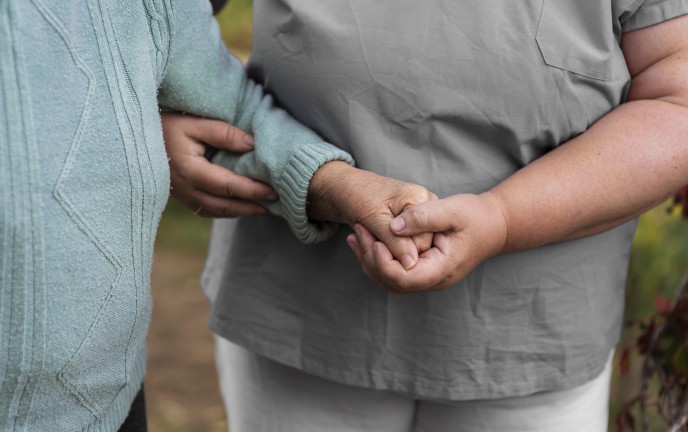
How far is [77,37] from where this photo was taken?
1074 mm

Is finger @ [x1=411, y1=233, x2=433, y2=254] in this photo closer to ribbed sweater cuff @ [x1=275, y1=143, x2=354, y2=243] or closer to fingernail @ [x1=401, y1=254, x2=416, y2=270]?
fingernail @ [x1=401, y1=254, x2=416, y2=270]

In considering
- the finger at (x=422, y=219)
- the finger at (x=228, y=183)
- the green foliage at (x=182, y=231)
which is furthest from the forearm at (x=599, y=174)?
the green foliage at (x=182, y=231)

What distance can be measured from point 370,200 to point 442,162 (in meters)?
0.14

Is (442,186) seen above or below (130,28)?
below

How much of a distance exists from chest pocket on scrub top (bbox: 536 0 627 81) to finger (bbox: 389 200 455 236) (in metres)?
0.27

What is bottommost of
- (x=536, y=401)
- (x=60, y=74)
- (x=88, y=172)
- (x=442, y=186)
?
(x=536, y=401)

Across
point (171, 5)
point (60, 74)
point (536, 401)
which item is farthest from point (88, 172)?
point (536, 401)

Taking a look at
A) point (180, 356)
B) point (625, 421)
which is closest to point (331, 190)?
point (625, 421)

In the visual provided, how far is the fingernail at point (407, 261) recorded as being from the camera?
1268 mm

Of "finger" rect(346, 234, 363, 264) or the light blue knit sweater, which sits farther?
"finger" rect(346, 234, 363, 264)

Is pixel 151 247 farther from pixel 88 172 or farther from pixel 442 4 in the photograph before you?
pixel 442 4

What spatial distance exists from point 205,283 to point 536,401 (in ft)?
2.07

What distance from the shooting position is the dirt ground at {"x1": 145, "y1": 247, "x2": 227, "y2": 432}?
337 cm

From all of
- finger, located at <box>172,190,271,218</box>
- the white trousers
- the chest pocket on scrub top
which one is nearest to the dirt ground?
the white trousers
